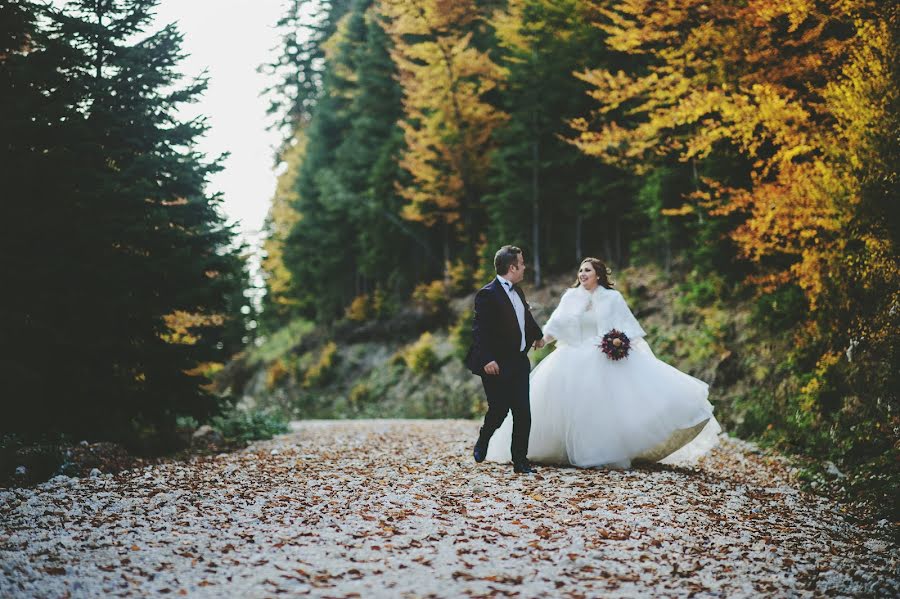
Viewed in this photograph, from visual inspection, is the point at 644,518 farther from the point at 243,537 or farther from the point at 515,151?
the point at 515,151

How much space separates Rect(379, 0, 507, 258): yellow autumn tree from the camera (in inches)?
931

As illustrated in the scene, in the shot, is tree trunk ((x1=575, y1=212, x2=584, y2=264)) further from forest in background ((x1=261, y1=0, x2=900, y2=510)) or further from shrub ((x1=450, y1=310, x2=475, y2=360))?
shrub ((x1=450, y1=310, x2=475, y2=360))

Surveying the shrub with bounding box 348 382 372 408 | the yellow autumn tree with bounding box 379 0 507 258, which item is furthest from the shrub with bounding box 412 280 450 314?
the shrub with bounding box 348 382 372 408

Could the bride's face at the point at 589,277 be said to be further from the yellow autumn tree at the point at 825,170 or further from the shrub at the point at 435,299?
the shrub at the point at 435,299

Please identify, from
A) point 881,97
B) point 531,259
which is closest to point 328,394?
point 531,259

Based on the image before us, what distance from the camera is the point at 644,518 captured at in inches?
228

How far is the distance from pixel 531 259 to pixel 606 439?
16.6 m

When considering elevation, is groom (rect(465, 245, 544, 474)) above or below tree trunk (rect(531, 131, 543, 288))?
below

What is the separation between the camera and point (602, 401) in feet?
25.7

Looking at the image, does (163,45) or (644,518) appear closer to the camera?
(644,518)

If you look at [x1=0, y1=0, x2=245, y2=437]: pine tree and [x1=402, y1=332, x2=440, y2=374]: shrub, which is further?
[x1=402, y1=332, x2=440, y2=374]: shrub

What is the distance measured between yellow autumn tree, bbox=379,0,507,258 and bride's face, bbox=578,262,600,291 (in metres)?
16.3

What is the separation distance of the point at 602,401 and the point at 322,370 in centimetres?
2257

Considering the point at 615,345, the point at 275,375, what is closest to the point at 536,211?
the point at 275,375
